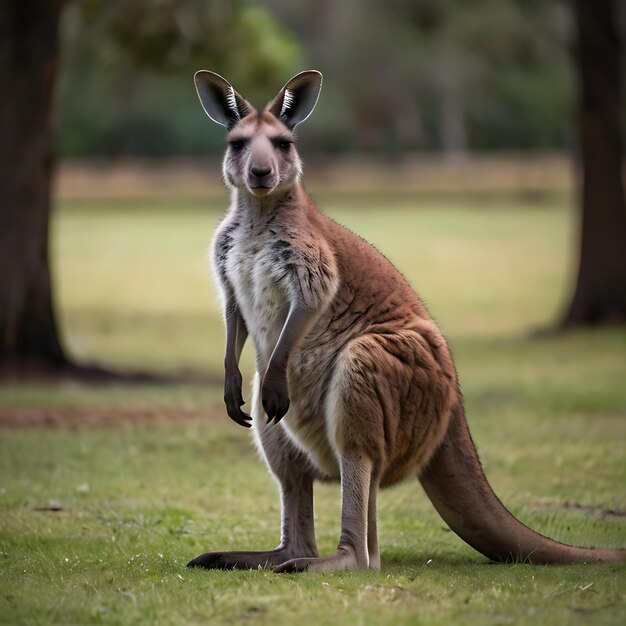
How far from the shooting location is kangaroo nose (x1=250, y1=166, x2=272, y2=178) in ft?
17.2

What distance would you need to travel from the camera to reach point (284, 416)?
5.37 meters

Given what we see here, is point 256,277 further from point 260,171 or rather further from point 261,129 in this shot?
point 261,129

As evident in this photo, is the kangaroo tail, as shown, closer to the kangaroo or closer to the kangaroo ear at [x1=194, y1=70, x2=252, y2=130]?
the kangaroo

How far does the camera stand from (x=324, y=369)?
5.29 meters

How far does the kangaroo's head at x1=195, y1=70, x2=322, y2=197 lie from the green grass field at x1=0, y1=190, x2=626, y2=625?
677mm

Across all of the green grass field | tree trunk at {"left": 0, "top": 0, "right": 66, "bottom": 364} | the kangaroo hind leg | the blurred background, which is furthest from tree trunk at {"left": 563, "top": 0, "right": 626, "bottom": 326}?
the kangaroo hind leg

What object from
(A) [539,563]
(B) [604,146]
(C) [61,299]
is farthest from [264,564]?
(C) [61,299]

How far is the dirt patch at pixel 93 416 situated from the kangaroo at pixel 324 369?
4.67 meters

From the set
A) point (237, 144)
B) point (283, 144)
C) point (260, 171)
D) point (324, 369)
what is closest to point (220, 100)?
point (237, 144)

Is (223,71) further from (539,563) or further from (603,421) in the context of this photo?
(539,563)

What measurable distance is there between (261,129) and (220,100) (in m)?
0.28

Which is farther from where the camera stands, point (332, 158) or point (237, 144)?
point (332, 158)

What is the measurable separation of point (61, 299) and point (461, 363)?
375 inches

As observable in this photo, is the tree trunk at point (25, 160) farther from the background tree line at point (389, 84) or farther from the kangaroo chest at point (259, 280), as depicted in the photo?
the kangaroo chest at point (259, 280)
